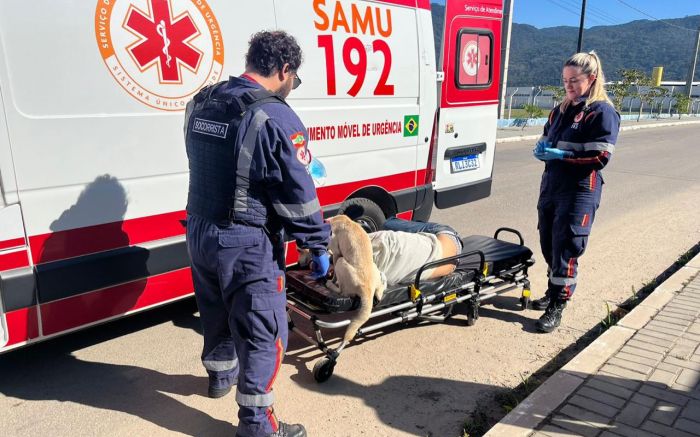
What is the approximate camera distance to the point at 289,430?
258 cm

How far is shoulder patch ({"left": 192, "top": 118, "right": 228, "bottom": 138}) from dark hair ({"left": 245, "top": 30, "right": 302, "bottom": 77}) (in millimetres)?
306

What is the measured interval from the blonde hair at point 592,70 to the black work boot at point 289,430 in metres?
2.81

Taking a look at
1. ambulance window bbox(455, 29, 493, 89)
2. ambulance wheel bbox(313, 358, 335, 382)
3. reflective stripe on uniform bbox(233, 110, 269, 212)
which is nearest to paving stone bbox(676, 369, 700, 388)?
ambulance wheel bbox(313, 358, 335, 382)

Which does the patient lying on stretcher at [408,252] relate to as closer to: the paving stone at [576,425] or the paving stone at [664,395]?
the paving stone at [576,425]

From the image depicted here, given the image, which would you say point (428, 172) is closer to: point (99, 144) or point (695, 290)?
point (695, 290)

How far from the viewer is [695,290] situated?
441cm

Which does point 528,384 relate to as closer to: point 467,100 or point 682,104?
point 467,100

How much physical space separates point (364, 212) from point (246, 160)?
7.90ft

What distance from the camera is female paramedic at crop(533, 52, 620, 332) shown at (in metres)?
3.58

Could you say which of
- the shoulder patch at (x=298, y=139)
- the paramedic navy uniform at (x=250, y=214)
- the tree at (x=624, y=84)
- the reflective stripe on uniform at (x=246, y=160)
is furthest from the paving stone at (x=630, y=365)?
the tree at (x=624, y=84)

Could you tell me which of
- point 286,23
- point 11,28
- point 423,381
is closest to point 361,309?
point 423,381

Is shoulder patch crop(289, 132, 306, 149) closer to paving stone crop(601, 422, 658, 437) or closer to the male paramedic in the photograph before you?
the male paramedic

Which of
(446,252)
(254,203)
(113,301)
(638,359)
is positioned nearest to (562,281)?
(638,359)

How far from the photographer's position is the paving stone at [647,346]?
11.0ft
